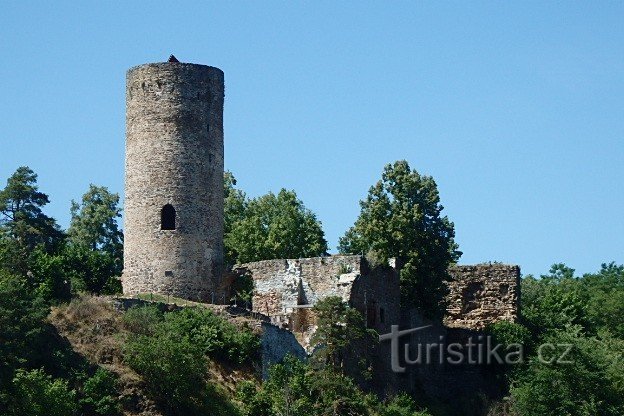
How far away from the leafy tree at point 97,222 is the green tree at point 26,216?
868 cm

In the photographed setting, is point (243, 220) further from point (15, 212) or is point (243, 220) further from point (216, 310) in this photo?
point (216, 310)

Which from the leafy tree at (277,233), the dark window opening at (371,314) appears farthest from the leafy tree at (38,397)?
the leafy tree at (277,233)

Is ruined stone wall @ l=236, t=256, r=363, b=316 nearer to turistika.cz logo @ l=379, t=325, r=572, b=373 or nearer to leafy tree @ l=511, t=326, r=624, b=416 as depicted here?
turistika.cz logo @ l=379, t=325, r=572, b=373

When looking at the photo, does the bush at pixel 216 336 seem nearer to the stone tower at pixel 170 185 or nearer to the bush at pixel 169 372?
the bush at pixel 169 372

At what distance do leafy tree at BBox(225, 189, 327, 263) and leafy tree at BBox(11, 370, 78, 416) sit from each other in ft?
62.3

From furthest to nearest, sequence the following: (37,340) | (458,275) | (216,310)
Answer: (458,275) → (216,310) → (37,340)

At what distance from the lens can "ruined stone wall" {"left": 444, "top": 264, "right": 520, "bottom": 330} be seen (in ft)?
182

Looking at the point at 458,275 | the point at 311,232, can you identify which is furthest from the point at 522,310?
the point at 311,232

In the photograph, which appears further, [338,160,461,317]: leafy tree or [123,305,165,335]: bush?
[338,160,461,317]: leafy tree

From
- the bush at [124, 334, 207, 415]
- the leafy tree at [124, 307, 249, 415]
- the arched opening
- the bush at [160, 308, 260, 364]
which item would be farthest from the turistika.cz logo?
the bush at [124, 334, 207, 415]

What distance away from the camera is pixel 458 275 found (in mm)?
56125

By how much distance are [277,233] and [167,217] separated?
968cm

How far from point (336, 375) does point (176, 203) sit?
7613mm

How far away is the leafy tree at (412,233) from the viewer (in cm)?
5159
